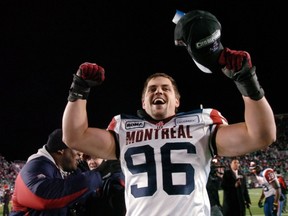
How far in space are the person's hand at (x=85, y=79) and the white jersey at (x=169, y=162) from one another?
32cm

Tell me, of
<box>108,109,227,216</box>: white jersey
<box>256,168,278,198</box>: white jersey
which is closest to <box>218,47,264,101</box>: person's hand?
<box>108,109,227,216</box>: white jersey

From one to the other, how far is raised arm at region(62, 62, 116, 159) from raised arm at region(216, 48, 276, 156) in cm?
72

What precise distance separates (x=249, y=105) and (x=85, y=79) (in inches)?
35.7

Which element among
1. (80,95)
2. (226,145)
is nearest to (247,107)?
(226,145)

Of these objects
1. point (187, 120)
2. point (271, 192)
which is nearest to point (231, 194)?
point (271, 192)

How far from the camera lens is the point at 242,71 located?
221 cm

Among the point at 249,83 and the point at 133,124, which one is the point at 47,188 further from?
the point at 249,83

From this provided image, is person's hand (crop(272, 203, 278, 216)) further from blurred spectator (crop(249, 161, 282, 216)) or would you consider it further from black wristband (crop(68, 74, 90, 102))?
black wristband (crop(68, 74, 90, 102))

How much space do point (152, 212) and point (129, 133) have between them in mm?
493

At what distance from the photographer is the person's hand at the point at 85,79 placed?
8.18ft

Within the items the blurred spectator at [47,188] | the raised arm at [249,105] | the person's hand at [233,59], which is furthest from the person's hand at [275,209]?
the person's hand at [233,59]

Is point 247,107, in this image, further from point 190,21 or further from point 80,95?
point 80,95

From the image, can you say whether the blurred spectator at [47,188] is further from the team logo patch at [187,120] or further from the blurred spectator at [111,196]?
the team logo patch at [187,120]

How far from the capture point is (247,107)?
2.30m
